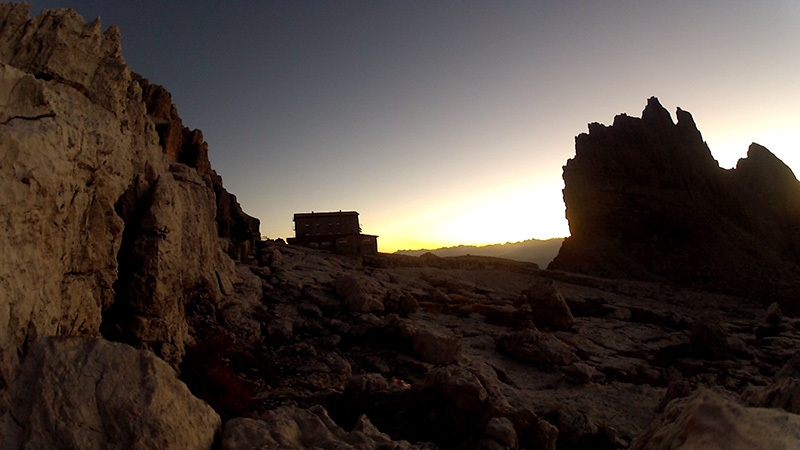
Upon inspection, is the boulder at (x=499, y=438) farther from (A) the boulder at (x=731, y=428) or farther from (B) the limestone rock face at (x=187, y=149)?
(B) the limestone rock face at (x=187, y=149)

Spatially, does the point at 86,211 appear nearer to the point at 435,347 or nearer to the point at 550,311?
the point at 435,347

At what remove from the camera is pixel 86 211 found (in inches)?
429

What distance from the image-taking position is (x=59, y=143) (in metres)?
8.85

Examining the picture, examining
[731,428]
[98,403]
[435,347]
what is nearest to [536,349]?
[435,347]

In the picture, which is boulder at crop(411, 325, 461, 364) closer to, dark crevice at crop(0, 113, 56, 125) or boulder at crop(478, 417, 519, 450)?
boulder at crop(478, 417, 519, 450)

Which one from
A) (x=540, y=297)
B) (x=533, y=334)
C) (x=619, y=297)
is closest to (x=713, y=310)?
(x=619, y=297)

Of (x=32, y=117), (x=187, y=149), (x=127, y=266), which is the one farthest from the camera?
(x=187, y=149)

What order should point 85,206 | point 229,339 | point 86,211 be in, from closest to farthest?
point 85,206 < point 86,211 < point 229,339

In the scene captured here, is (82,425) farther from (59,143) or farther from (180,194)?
(180,194)

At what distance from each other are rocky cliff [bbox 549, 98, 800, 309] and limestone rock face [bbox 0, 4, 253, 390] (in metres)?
39.3

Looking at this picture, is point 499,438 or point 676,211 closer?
point 499,438

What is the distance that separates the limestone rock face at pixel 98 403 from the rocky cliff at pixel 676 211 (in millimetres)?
43478

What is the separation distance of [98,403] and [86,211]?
23.0 ft

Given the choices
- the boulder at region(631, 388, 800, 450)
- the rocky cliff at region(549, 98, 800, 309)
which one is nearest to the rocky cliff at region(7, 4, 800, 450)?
the boulder at region(631, 388, 800, 450)
